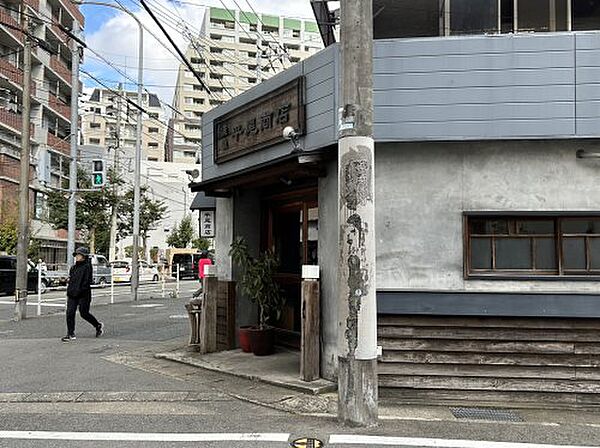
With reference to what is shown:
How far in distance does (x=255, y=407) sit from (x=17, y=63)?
37.2m

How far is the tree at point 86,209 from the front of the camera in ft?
124

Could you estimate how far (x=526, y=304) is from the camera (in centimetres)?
647

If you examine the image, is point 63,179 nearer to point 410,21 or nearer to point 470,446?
point 410,21

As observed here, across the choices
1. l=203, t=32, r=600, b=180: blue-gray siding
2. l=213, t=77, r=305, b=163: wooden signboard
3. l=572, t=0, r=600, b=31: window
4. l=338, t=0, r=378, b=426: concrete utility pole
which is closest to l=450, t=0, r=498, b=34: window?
l=572, t=0, r=600, b=31: window

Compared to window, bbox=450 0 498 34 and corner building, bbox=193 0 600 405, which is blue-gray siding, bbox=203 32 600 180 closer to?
corner building, bbox=193 0 600 405

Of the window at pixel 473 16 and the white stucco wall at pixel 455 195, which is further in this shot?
the window at pixel 473 16

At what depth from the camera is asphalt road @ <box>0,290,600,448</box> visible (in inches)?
209

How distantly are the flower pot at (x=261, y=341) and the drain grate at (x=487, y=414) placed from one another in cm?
353

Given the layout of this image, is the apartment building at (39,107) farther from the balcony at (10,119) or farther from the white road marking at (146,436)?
the white road marking at (146,436)

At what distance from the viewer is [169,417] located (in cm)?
610

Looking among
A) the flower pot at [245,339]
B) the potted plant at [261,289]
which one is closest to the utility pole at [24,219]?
the flower pot at [245,339]

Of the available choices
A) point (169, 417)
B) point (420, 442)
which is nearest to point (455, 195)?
point (420, 442)

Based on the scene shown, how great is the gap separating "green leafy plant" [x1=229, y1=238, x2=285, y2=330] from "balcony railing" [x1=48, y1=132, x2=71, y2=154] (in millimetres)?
35149

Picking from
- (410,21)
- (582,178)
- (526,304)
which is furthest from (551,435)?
Result: (410,21)
